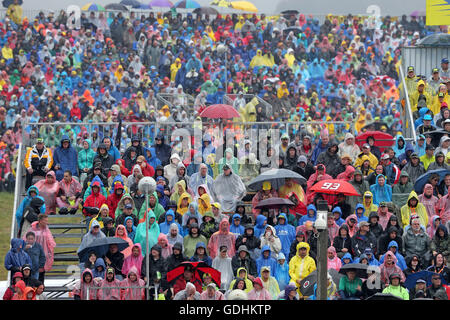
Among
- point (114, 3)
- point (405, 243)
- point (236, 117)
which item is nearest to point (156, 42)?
point (114, 3)

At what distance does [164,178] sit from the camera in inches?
1017

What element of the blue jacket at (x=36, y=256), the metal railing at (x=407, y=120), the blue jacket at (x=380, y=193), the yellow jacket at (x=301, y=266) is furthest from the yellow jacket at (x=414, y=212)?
the blue jacket at (x=36, y=256)

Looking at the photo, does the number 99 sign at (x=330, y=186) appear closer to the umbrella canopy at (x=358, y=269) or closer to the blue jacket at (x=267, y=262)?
the blue jacket at (x=267, y=262)

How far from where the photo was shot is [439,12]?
101 feet

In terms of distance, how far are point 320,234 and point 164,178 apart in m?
6.23

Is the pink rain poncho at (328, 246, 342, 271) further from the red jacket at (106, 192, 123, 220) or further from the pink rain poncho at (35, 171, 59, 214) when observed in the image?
the pink rain poncho at (35, 171, 59, 214)

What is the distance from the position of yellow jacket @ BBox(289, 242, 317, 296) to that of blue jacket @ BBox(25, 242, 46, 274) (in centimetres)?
450

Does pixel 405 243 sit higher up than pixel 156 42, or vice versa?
pixel 156 42

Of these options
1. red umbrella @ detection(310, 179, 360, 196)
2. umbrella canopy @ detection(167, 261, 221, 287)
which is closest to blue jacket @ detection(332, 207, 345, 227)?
red umbrella @ detection(310, 179, 360, 196)

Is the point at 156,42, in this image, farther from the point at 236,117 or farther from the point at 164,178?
the point at 164,178

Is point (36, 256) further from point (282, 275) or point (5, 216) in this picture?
point (5, 216)

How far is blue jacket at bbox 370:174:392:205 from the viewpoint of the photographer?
2509cm

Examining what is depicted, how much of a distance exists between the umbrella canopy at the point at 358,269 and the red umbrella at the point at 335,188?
7.84 ft

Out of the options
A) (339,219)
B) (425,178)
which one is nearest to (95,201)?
(339,219)
